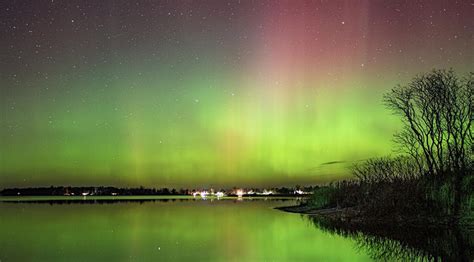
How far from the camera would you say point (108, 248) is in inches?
856

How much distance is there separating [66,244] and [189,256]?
7.96 metres

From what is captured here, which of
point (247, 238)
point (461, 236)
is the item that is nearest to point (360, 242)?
point (461, 236)

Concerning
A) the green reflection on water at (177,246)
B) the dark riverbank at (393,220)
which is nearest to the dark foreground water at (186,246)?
the green reflection on water at (177,246)

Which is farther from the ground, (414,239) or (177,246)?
(177,246)

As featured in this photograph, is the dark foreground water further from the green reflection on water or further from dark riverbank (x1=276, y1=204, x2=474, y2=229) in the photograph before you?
dark riverbank (x1=276, y1=204, x2=474, y2=229)

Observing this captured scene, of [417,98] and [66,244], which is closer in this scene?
[66,244]

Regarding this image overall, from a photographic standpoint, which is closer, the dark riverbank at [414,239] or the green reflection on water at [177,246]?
the dark riverbank at [414,239]

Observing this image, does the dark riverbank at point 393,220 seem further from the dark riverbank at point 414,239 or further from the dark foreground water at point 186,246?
the dark foreground water at point 186,246

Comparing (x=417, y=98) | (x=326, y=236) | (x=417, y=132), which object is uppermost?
(x=417, y=98)

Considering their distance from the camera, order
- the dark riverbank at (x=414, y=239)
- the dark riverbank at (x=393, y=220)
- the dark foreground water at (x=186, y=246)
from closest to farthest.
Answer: the dark riverbank at (x=414, y=239) < the dark foreground water at (x=186, y=246) < the dark riverbank at (x=393, y=220)

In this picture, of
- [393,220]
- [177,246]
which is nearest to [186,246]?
[177,246]

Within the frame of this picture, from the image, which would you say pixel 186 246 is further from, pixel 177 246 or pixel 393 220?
pixel 393 220

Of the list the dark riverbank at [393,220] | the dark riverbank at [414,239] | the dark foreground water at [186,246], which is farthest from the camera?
the dark riverbank at [393,220]

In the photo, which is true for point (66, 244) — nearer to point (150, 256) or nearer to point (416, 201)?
point (150, 256)
